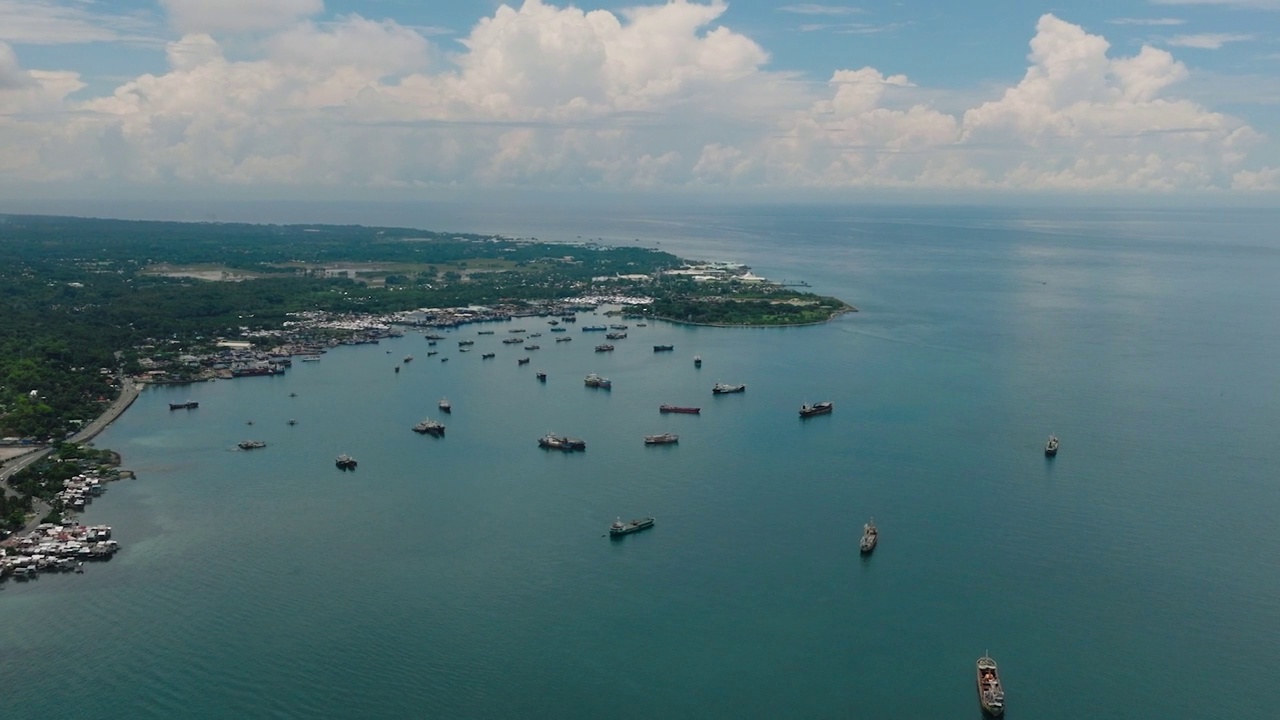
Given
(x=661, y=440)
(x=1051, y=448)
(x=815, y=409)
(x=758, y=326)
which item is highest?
(x=758, y=326)

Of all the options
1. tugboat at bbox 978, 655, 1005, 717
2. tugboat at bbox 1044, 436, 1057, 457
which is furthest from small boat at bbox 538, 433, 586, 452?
tugboat at bbox 978, 655, 1005, 717

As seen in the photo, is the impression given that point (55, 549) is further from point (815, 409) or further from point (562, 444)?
point (815, 409)

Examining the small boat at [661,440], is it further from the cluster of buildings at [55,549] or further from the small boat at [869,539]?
the cluster of buildings at [55,549]

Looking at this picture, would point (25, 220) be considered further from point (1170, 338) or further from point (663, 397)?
point (1170, 338)

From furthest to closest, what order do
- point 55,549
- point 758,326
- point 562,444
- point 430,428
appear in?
point 758,326
point 430,428
point 562,444
point 55,549

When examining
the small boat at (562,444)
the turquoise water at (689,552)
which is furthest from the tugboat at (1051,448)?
the small boat at (562,444)

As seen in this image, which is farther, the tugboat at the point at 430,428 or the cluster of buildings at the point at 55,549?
the tugboat at the point at 430,428

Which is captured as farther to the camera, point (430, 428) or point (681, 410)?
point (681, 410)

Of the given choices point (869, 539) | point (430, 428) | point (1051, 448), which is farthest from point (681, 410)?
point (869, 539)
